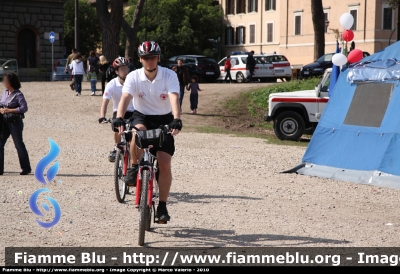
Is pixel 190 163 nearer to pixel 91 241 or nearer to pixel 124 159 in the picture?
pixel 124 159

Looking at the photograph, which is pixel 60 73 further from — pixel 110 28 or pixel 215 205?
pixel 215 205

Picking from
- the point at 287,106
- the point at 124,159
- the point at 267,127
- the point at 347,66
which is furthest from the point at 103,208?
the point at 267,127

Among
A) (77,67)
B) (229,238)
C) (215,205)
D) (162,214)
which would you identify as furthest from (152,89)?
(77,67)

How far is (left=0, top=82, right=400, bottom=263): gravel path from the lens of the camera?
308 inches

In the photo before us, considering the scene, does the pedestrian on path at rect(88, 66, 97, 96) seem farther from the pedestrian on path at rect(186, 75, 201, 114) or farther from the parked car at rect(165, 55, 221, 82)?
the parked car at rect(165, 55, 221, 82)

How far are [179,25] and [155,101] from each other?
57.4 m

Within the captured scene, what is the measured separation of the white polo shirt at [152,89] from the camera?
7.88 metres

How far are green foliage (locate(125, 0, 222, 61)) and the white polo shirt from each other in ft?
182

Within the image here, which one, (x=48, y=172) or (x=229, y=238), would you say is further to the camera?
(x=48, y=172)

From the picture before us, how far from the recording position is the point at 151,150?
7793mm

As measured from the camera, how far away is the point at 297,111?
771 inches

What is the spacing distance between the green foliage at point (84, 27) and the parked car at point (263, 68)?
2441 cm

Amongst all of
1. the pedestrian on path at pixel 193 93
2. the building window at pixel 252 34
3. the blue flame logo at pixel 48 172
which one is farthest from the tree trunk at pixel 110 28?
the building window at pixel 252 34

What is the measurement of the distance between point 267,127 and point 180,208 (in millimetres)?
14952
